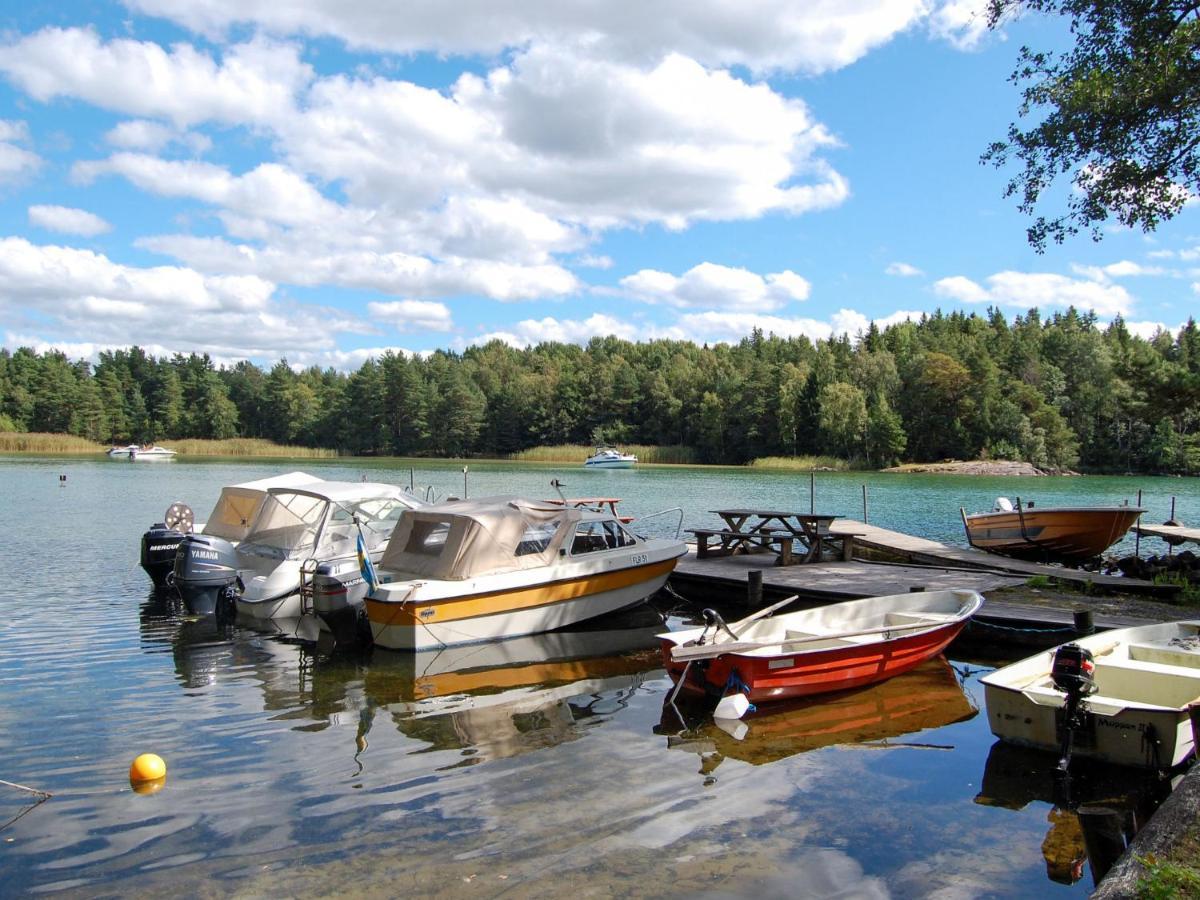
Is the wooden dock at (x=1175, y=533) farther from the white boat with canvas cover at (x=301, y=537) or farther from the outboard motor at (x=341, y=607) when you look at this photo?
the outboard motor at (x=341, y=607)

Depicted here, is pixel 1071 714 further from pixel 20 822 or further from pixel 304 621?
pixel 304 621

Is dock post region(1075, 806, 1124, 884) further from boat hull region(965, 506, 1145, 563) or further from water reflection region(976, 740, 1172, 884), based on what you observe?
boat hull region(965, 506, 1145, 563)

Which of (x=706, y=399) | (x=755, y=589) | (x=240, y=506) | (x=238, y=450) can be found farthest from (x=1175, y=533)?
(x=238, y=450)

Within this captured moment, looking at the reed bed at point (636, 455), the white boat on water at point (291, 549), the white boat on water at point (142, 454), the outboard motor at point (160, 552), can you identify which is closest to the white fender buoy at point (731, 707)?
the white boat on water at point (291, 549)

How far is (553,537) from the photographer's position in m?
13.2

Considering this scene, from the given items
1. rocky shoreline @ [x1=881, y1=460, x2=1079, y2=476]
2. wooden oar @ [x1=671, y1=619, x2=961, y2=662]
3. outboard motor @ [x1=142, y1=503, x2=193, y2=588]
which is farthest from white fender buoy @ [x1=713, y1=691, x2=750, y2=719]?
rocky shoreline @ [x1=881, y1=460, x2=1079, y2=476]

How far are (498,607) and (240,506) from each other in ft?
23.5

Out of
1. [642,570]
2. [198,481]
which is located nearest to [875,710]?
[642,570]

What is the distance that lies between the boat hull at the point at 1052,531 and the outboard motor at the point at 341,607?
51.7 ft

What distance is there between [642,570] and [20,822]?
952 cm

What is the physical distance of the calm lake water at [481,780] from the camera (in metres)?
5.70

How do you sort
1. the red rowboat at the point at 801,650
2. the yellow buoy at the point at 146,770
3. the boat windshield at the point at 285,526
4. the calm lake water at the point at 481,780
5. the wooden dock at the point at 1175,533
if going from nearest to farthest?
the calm lake water at the point at 481,780 < the yellow buoy at the point at 146,770 < the red rowboat at the point at 801,650 < the boat windshield at the point at 285,526 < the wooden dock at the point at 1175,533

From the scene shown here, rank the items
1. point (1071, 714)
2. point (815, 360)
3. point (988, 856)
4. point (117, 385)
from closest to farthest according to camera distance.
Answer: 1. point (988, 856)
2. point (1071, 714)
3. point (815, 360)
4. point (117, 385)

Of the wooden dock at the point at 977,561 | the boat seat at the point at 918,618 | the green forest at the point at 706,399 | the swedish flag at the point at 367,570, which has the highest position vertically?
the green forest at the point at 706,399
